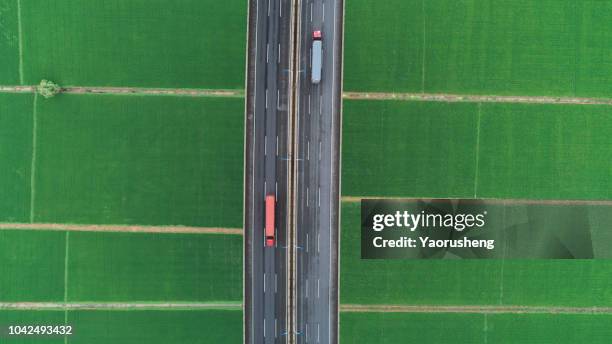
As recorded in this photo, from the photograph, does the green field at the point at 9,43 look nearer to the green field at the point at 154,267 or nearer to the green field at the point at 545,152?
the green field at the point at 154,267

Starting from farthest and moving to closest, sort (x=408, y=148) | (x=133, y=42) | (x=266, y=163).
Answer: (x=266, y=163) < (x=408, y=148) < (x=133, y=42)

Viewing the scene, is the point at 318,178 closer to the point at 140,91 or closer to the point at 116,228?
the point at 140,91

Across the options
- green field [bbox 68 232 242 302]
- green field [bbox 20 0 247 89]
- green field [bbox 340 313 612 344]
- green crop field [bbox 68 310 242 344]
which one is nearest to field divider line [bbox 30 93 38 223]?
green field [bbox 20 0 247 89]

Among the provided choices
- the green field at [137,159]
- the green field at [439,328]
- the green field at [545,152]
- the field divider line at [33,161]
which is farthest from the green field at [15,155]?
the green field at [545,152]

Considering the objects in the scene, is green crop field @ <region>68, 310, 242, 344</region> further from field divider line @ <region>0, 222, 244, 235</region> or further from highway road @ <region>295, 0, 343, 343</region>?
field divider line @ <region>0, 222, 244, 235</region>

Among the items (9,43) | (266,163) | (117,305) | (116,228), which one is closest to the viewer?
(9,43)

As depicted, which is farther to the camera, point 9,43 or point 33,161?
point 33,161

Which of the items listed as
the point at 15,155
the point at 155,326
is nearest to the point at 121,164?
the point at 15,155
